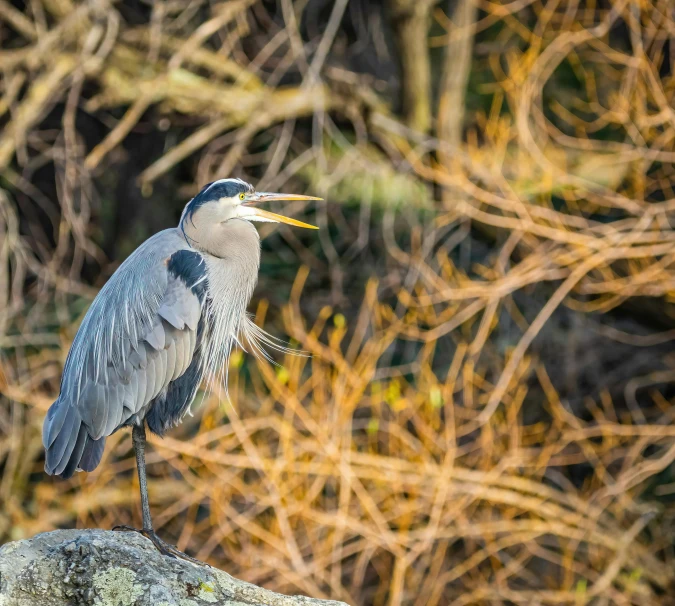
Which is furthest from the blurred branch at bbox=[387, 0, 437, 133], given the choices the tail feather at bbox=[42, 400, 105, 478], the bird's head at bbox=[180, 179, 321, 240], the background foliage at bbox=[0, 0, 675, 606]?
the tail feather at bbox=[42, 400, 105, 478]

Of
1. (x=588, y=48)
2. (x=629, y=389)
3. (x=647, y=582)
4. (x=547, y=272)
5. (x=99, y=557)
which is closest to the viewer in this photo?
(x=99, y=557)

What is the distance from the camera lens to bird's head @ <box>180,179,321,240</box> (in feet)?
12.1

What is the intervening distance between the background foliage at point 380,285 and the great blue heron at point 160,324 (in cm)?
193

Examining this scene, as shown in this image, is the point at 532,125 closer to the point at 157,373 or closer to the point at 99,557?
the point at 157,373

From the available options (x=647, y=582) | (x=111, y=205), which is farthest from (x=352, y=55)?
(x=647, y=582)

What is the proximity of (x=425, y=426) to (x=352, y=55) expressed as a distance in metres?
3.11

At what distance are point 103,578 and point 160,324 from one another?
131cm

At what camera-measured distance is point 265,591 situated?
2.60 m

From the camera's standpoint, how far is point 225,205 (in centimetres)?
371

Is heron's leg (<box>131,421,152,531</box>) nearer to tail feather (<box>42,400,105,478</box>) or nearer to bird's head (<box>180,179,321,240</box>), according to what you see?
tail feather (<box>42,400,105,478</box>)

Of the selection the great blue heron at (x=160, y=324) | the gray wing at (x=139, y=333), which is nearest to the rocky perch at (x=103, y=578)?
the great blue heron at (x=160, y=324)

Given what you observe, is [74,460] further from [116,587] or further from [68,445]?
[116,587]

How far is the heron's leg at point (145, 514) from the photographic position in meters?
3.08

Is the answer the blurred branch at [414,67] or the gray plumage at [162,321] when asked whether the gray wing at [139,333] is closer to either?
the gray plumage at [162,321]
